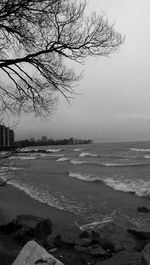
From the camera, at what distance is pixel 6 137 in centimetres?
660

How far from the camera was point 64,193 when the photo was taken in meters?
17.4

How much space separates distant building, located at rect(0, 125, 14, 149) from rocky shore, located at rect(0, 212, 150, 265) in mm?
1908

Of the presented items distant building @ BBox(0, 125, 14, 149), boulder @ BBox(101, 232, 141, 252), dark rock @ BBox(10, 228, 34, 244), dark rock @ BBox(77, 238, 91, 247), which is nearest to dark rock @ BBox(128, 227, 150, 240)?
boulder @ BBox(101, 232, 141, 252)

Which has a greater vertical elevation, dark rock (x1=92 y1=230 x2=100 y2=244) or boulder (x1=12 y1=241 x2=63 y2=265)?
boulder (x1=12 y1=241 x2=63 y2=265)

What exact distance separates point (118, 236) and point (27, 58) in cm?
506

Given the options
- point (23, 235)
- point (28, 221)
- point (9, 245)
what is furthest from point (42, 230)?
point (9, 245)

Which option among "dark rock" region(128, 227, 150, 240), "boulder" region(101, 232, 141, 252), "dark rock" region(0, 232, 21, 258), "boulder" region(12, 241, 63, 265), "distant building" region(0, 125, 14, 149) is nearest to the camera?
"boulder" region(12, 241, 63, 265)

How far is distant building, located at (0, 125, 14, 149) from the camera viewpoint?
6.44m

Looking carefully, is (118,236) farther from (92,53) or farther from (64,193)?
(64,193)

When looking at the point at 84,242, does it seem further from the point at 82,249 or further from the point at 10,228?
→ the point at 10,228

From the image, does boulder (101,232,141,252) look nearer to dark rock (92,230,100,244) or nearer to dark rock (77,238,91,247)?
dark rock (92,230,100,244)

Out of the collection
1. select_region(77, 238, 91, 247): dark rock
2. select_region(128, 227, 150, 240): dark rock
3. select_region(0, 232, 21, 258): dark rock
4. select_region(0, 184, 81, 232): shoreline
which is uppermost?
select_region(0, 232, 21, 258): dark rock

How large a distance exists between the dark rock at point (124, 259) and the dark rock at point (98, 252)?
277 mm

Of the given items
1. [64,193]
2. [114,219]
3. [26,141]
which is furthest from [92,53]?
[64,193]
